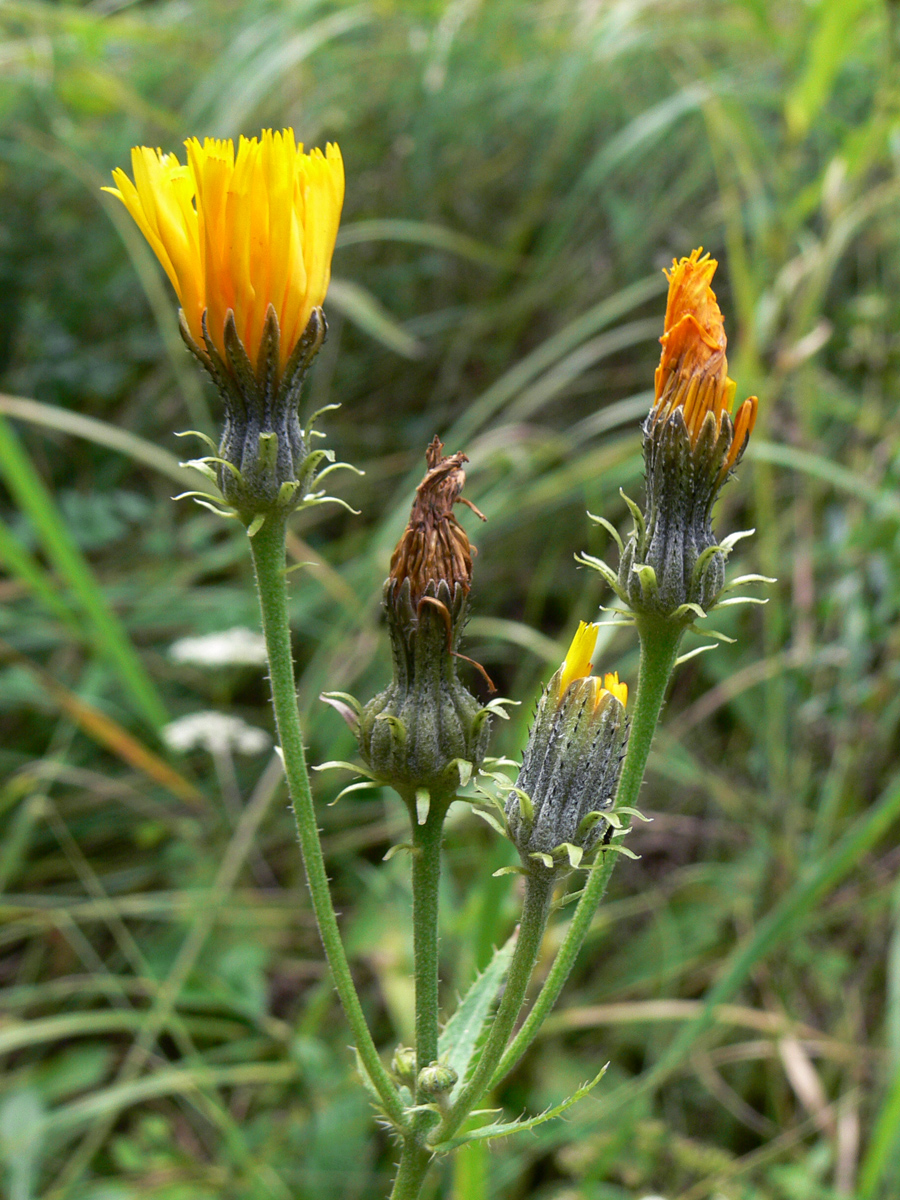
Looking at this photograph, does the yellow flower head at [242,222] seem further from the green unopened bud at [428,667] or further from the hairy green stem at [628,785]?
the hairy green stem at [628,785]

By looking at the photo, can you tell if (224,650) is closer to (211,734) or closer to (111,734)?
(211,734)

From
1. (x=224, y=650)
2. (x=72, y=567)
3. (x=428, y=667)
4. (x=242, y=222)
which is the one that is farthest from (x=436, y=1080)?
(x=72, y=567)

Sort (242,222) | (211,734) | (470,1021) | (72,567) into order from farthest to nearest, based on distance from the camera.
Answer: (211,734) → (72,567) → (470,1021) → (242,222)

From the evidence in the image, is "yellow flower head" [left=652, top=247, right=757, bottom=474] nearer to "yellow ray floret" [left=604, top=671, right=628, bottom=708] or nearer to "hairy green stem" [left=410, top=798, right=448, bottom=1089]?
"yellow ray floret" [left=604, top=671, right=628, bottom=708]

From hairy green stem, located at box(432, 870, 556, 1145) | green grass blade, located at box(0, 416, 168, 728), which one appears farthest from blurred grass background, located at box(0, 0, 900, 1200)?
hairy green stem, located at box(432, 870, 556, 1145)

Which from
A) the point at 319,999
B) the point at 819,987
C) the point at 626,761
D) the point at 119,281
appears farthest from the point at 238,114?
the point at 819,987

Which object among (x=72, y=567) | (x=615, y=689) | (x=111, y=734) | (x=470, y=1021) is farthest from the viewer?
(x=111, y=734)

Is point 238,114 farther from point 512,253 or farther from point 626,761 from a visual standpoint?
point 626,761

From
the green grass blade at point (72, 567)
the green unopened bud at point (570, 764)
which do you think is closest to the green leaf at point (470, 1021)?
the green unopened bud at point (570, 764)
